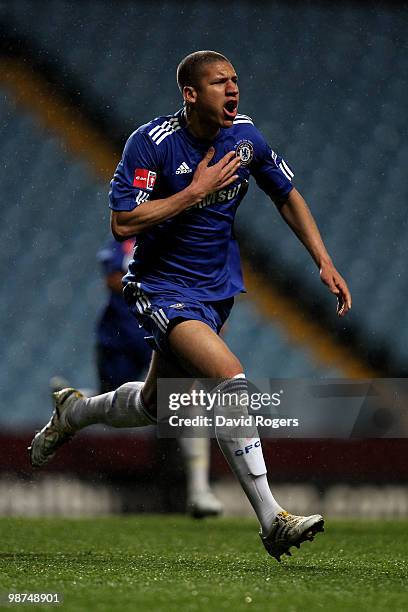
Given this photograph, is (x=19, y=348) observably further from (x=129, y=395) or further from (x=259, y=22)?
(x=129, y=395)

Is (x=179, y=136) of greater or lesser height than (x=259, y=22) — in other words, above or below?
below

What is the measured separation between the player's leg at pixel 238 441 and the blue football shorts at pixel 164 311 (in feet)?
0.29

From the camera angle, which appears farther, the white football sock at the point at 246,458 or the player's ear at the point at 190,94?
the player's ear at the point at 190,94

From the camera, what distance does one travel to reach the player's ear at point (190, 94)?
342 cm

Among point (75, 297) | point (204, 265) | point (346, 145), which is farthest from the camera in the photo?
point (346, 145)

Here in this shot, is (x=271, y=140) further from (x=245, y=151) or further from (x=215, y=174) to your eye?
(x=215, y=174)

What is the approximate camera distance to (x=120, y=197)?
3314 millimetres

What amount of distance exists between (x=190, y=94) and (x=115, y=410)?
1.03m

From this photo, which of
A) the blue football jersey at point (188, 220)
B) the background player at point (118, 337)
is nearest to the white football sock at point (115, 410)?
the blue football jersey at point (188, 220)

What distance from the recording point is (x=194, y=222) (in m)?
3.51

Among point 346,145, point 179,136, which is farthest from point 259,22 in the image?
point 179,136

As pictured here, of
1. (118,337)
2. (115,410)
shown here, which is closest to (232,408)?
(115,410)

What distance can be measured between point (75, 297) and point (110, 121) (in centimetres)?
120

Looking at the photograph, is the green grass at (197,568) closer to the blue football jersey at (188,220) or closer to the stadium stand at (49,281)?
the blue football jersey at (188,220)
